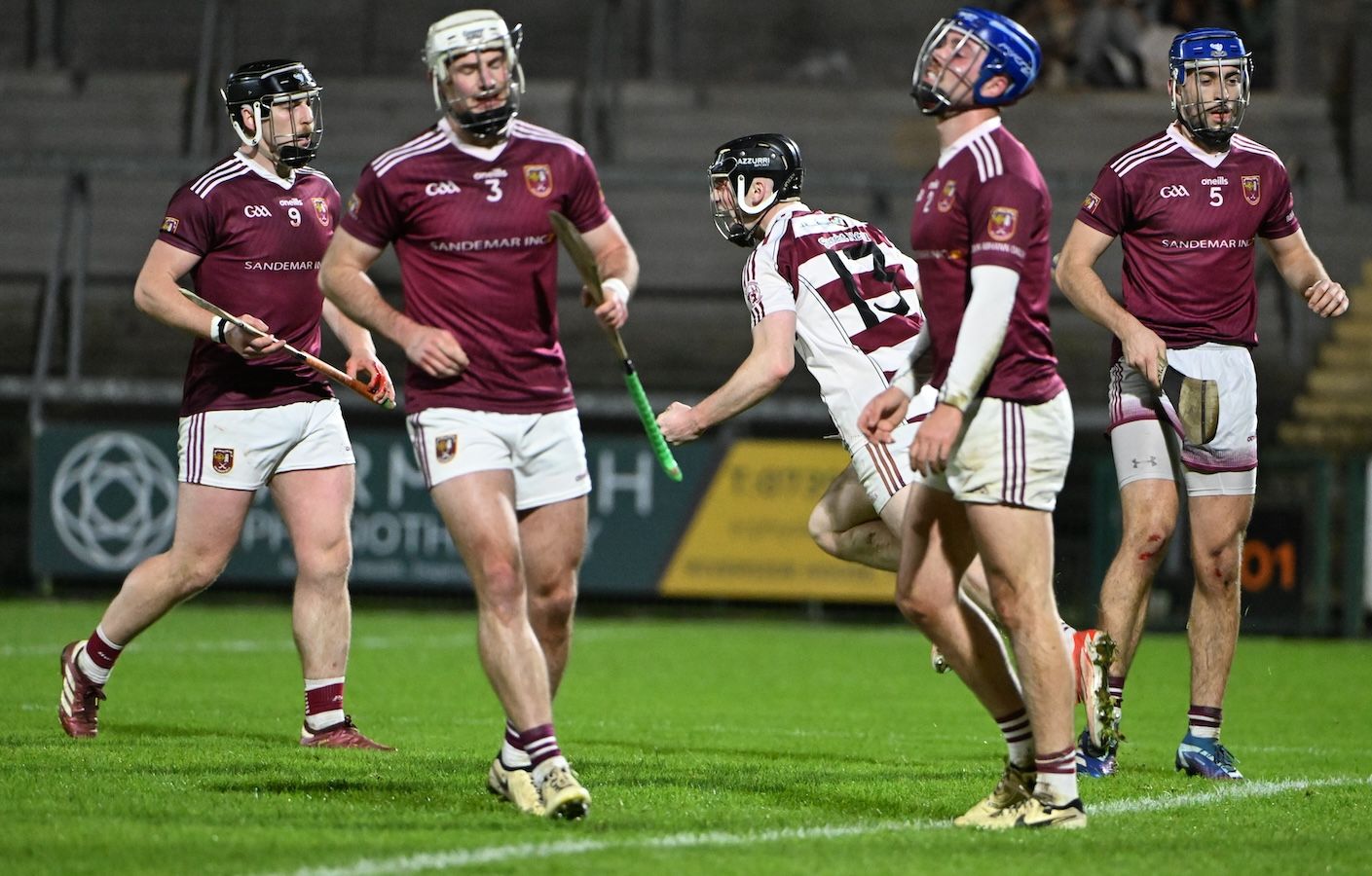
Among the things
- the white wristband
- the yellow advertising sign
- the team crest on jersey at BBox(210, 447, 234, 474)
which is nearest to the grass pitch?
the team crest on jersey at BBox(210, 447, 234, 474)

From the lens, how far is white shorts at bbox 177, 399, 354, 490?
761 cm

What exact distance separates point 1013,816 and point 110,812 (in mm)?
2573

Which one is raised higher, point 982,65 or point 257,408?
point 982,65

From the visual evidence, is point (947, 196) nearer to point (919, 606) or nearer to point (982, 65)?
point (982, 65)

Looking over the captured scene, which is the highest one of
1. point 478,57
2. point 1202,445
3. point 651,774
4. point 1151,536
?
point 478,57

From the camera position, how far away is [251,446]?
7605 mm

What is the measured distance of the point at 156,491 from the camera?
15.3 m

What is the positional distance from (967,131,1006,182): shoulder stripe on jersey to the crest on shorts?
1687mm

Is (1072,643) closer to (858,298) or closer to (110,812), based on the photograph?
(858,298)

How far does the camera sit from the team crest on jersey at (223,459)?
7605mm

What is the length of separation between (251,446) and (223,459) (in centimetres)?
12

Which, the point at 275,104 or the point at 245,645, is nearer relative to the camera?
the point at 275,104

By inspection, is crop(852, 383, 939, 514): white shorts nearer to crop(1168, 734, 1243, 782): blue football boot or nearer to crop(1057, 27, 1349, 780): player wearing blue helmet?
crop(1057, 27, 1349, 780): player wearing blue helmet

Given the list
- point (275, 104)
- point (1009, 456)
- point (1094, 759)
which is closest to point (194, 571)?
point (275, 104)
